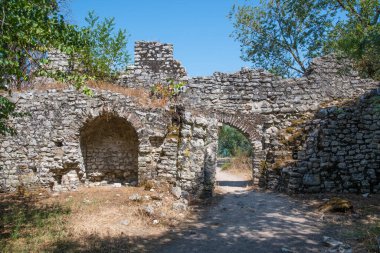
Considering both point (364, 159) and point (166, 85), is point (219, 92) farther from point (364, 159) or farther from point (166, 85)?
point (364, 159)

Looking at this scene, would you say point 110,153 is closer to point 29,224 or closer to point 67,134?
point 67,134

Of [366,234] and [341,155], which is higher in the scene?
[341,155]

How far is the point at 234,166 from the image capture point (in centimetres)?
1848

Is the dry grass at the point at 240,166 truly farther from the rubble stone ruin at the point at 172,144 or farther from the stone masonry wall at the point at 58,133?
the stone masonry wall at the point at 58,133

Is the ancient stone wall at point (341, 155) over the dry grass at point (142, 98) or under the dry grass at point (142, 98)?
under

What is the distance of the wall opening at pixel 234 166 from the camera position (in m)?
12.1

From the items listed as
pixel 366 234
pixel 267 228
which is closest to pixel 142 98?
pixel 267 228

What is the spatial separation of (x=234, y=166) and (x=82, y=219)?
13487 mm

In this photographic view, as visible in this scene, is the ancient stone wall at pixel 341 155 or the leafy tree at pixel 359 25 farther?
the leafy tree at pixel 359 25

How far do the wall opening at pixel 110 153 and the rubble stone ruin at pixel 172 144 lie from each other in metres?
0.03

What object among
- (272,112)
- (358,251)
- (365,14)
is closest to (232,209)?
(358,251)

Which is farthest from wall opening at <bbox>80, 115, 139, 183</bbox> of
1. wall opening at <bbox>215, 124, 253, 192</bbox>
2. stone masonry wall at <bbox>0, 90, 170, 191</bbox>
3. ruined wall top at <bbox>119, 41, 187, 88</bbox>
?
ruined wall top at <bbox>119, 41, 187, 88</bbox>

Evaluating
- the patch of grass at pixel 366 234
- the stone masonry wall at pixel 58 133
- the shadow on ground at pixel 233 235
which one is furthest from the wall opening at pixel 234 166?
the patch of grass at pixel 366 234

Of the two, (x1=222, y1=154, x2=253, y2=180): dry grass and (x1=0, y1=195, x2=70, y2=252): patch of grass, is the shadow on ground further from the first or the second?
(x1=222, y1=154, x2=253, y2=180): dry grass
